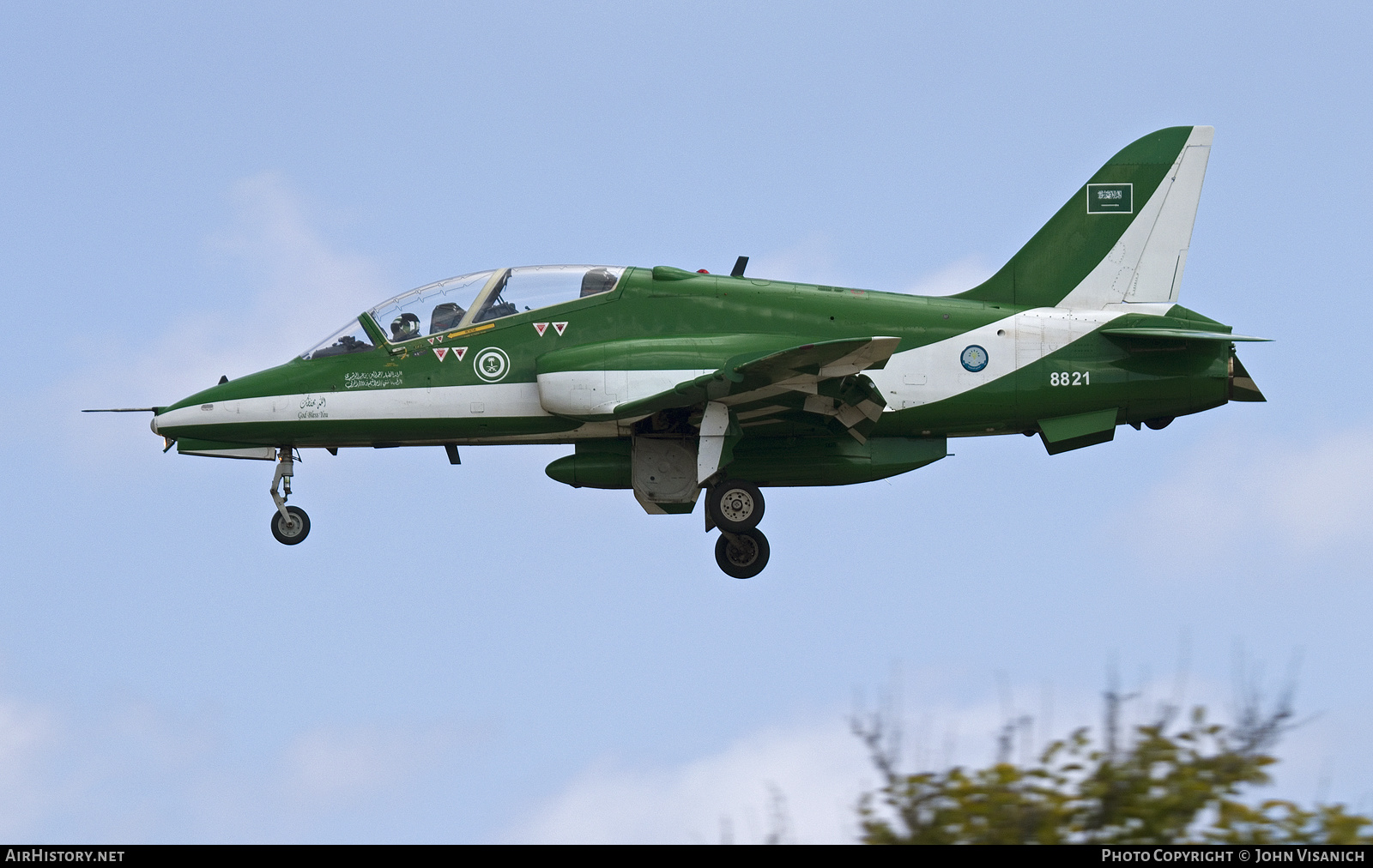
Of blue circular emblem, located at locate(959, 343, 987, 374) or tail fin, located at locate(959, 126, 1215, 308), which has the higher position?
tail fin, located at locate(959, 126, 1215, 308)

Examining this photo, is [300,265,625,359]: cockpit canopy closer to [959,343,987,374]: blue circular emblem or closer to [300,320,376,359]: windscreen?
[300,320,376,359]: windscreen

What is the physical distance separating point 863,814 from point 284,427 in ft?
45.5

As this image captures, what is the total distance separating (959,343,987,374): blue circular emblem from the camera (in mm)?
20188

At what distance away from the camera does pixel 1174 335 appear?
19.7 m

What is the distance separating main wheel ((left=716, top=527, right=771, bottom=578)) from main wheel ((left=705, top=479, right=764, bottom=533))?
91cm

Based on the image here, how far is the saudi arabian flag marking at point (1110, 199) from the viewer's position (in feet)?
70.3

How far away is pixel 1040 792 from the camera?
8141 millimetres

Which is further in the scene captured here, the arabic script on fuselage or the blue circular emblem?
the arabic script on fuselage

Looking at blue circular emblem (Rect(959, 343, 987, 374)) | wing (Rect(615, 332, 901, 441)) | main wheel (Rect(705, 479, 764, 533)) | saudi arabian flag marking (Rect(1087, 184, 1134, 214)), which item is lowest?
main wheel (Rect(705, 479, 764, 533))

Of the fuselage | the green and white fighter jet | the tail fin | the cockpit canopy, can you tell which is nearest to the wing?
the green and white fighter jet

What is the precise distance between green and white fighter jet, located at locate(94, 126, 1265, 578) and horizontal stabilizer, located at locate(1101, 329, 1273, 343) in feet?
0.13

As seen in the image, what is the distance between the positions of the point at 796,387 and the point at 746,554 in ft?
10.7

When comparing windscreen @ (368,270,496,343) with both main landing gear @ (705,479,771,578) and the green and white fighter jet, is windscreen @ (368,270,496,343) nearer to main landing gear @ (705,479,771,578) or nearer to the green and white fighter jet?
the green and white fighter jet

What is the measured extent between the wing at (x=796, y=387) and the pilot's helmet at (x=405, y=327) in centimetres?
329
